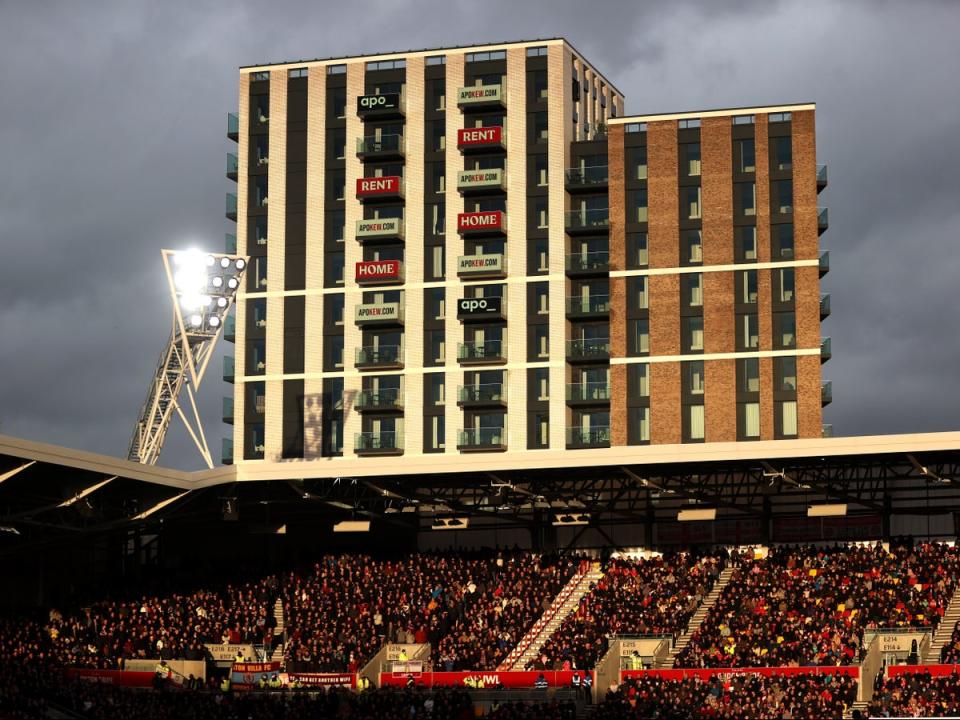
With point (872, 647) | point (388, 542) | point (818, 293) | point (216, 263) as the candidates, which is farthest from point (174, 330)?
point (872, 647)

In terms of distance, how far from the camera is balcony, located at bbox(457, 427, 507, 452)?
106m

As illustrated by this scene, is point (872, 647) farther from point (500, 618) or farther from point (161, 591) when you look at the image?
point (161, 591)

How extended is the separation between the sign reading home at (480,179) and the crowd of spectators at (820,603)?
37.8 m

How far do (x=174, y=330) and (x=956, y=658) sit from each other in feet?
156

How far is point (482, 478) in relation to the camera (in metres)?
79.4

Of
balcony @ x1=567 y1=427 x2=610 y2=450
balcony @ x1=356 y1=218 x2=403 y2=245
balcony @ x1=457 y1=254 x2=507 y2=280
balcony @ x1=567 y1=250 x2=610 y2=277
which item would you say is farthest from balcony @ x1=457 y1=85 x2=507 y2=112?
balcony @ x1=567 y1=427 x2=610 y2=450

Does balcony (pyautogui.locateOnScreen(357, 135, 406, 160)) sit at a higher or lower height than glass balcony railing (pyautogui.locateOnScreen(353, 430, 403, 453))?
higher

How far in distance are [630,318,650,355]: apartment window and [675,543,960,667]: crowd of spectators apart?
1220 inches

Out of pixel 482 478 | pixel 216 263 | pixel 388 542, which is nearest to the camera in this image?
pixel 482 478

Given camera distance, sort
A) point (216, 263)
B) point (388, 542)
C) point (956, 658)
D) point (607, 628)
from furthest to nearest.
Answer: point (216, 263) → point (388, 542) → point (607, 628) → point (956, 658)

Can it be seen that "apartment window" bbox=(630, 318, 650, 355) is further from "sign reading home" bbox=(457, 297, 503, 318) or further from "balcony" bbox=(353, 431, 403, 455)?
"balcony" bbox=(353, 431, 403, 455)

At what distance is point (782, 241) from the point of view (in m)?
106

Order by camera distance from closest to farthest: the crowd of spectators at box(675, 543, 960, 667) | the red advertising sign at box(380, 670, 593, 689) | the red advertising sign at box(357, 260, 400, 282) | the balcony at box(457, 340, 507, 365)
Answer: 1. the crowd of spectators at box(675, 543, 960, 667)
2. the red advertising sign at box(380, 670, 593, 689)
3. the balcony at box(457, 340, 507, 365)
4. the red advertising sign at box(357, 260, 400, 282)

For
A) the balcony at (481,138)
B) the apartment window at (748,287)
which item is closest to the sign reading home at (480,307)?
the balcony at (481,138)
